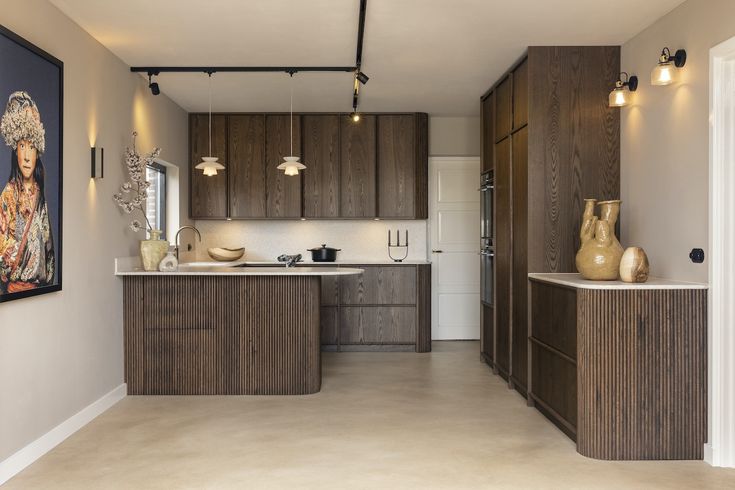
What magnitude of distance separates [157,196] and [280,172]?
4.44ft

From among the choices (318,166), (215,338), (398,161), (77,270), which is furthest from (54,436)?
(398,161)

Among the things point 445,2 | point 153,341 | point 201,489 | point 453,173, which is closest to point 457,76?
point 445,2

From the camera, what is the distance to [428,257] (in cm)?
779

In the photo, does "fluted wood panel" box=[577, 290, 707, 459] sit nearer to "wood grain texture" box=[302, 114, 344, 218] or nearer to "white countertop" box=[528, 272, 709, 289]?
"white countertop" box=[528, 272, 709, 289]

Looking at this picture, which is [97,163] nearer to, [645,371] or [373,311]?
[373,311]

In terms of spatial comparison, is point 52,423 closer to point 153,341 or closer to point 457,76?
point 153,341

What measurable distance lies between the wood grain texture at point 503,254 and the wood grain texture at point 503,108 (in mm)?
86

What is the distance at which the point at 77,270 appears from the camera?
423cm

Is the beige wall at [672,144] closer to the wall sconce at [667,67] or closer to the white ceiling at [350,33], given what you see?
the wall sconce at [667,67]

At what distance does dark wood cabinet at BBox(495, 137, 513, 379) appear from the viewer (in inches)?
210

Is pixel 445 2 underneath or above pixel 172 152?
above

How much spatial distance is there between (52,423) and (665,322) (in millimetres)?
3394

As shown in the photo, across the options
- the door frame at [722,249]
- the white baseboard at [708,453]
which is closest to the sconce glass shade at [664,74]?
the door frame at [722,249]

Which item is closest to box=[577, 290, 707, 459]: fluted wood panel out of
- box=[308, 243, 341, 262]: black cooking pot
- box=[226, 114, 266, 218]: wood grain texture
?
box=[308, 243, 341, 262]: black cooking pot
